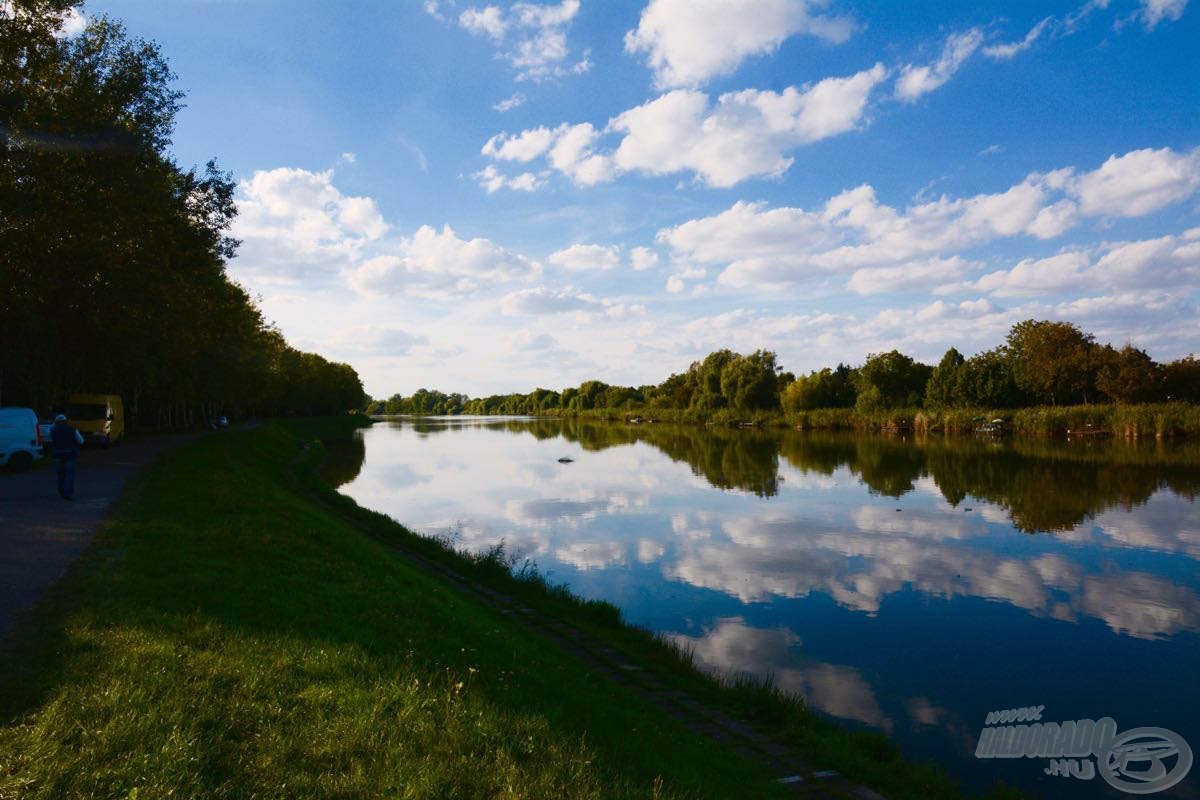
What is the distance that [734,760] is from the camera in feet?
24.9

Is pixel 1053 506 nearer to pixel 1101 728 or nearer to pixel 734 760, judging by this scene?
pixel 1101 728

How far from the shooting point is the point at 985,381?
3681 inches

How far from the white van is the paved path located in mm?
616

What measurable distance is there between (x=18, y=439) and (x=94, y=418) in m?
13.4

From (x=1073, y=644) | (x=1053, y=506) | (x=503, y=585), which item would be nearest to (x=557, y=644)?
(x=503, y=585)

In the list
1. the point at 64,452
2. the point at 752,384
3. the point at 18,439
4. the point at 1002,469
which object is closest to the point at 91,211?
the point at 18,439

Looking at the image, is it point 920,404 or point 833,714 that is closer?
point 833,714

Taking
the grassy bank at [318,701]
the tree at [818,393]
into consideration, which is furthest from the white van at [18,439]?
the tree at [818,393]

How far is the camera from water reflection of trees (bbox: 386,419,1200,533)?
2995cm

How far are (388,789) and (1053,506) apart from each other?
103 feet

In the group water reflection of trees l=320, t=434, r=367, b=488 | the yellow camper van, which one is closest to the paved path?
the yellow camper van

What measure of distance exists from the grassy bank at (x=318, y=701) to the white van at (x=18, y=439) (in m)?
16.1

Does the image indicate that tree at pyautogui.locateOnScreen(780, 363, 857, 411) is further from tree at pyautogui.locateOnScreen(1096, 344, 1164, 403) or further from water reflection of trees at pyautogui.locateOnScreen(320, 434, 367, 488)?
water reflection of trees at pyautogui.locateOnScreen(320, 434, 367, 488)

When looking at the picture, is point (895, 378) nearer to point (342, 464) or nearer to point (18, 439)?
point (342, 464)
